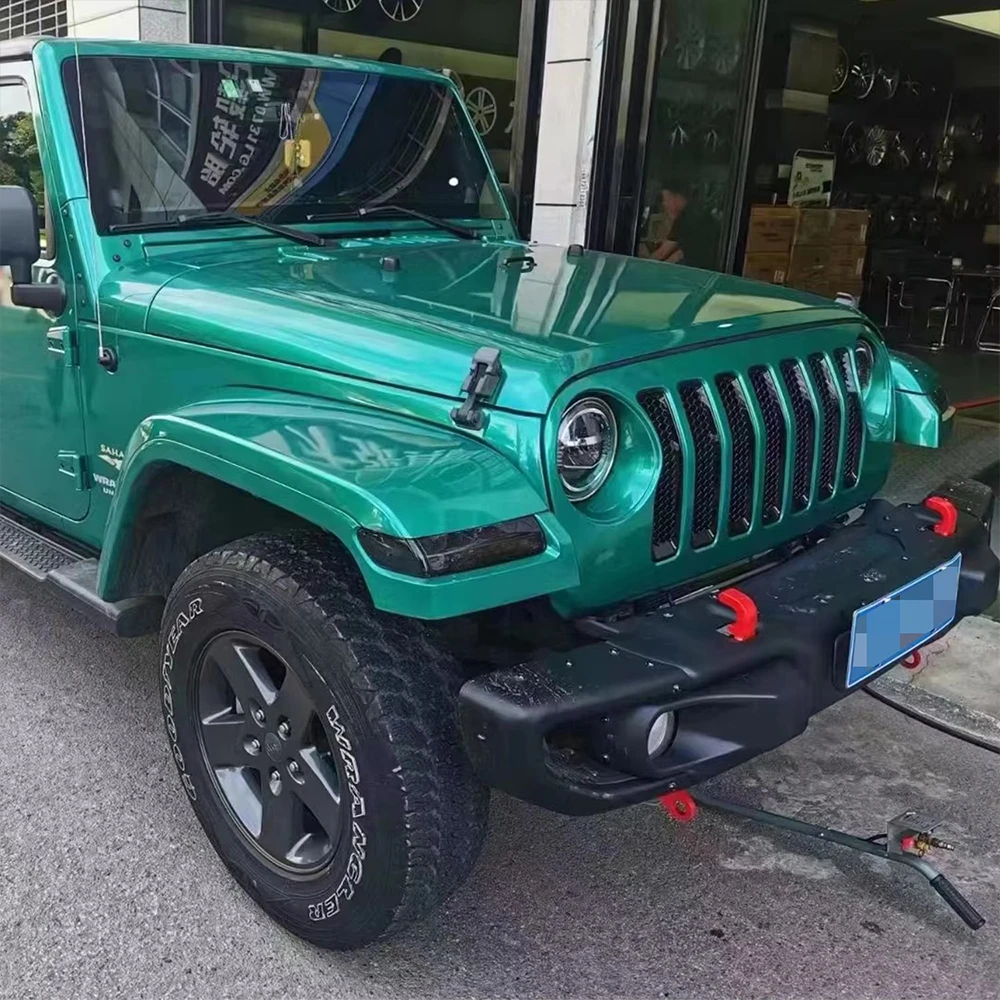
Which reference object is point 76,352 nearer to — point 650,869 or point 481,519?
point 481,519

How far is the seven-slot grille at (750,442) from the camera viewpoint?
225cm

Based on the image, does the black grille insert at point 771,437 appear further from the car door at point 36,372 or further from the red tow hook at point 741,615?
the car door at point 36,372

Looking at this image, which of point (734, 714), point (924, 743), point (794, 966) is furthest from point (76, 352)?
point (924, 743)

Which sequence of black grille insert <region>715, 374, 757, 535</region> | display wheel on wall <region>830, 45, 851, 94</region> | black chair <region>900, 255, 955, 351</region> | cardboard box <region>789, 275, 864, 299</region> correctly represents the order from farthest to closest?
display wheel on wall <region>830, 45, 851, 94</region>
black chair <region>900, 255, 955, 351</region>
cardboard box <region>789, 275, 864, 299</region>
black grille insert <region>715, 374, 757, 535</region>

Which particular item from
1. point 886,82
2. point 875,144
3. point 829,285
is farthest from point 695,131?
point 875,144

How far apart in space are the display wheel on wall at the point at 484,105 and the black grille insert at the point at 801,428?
606cm

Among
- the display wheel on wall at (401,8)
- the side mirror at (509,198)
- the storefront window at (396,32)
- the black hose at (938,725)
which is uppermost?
the display wheel on wall at (401,8)

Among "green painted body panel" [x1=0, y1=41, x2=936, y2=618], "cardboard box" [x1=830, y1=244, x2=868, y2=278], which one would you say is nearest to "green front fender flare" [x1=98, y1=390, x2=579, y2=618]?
"green painted body panel" [x1=0, y1=41, x2=936, y2=618]

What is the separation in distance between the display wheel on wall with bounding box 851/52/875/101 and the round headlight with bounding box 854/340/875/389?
37.4 feet

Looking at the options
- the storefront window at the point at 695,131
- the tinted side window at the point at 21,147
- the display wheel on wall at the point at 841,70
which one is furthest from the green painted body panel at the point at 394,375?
the display wheel on wall at the point at 841,70

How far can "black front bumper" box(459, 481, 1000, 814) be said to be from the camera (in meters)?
1.88

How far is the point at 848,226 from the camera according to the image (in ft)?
31.8

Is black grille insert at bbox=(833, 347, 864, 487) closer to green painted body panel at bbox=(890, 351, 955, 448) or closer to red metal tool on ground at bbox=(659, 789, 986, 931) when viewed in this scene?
green painted body panel at bbox=(890, 351, 955, 448)

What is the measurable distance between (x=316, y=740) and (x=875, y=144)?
13.4m
